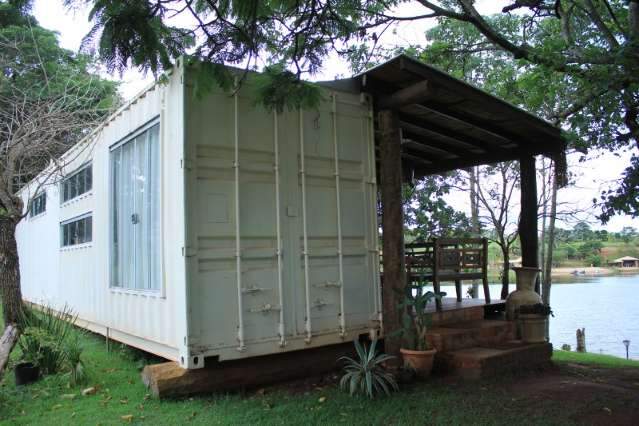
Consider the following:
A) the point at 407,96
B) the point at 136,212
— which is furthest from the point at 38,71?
the point at 407,96

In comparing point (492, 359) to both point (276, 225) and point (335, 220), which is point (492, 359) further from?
point (276, 225)

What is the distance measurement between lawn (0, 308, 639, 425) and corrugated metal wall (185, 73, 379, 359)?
0.45 metres

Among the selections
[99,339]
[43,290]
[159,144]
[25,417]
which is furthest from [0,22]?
[25,417]

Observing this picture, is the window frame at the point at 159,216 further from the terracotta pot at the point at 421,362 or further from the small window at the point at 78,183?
the terracotta pot at the point at 421,362

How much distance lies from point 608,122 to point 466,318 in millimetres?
2720

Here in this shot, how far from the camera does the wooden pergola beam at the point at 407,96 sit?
4996mm

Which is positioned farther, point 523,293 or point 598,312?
point 598,312

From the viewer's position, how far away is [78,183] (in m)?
8.20

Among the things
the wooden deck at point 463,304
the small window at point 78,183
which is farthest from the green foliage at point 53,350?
the wooden deck at point 463,304

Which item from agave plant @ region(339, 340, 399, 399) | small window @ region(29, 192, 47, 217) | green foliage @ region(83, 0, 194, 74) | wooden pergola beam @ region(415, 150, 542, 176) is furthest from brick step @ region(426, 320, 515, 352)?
small window @ region(29, 192, 47, 217)

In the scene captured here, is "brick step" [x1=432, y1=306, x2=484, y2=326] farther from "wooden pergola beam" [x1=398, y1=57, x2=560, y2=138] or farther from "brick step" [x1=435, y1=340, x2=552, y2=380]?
"wooden pergola beam" [x1=398, y1=57, x2=560, y2=138]

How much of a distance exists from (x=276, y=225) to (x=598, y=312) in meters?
15.0

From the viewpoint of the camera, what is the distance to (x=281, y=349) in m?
4.66

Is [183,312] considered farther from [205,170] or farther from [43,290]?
[43,290]
